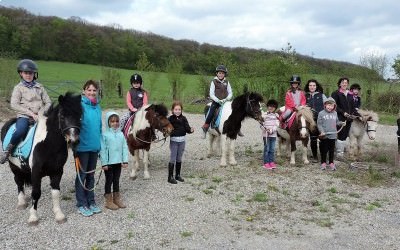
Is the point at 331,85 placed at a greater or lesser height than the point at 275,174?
greater

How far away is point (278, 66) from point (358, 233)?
66.3ft

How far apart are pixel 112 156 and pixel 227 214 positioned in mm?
1949

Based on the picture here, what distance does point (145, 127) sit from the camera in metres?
7.29

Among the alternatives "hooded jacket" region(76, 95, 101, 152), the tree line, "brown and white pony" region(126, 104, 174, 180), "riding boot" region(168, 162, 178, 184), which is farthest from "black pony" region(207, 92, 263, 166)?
the tree line

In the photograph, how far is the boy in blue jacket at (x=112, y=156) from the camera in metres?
5.80

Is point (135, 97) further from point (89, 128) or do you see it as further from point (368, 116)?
point (368, 116)

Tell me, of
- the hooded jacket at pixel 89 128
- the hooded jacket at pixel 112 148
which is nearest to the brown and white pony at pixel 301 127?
the hooded jacket at pixel 112 148

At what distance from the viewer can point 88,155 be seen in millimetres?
5508

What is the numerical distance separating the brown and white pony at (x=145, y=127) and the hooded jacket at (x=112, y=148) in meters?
1.19

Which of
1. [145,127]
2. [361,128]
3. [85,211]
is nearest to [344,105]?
[361,128]

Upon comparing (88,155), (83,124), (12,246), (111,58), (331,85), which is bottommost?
(12,246)

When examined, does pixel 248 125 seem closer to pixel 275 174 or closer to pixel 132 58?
pixel 275 174

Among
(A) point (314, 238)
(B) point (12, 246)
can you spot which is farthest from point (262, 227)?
(B) point (12, 246)

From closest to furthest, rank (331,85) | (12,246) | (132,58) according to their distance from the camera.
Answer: (12,246) < (331,85) < (132,58)
